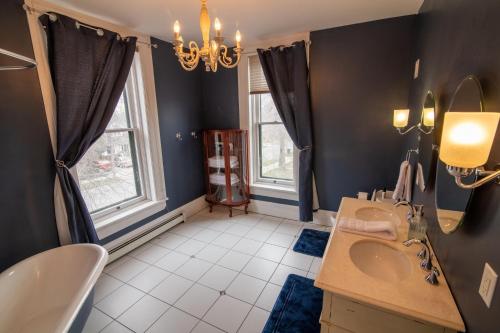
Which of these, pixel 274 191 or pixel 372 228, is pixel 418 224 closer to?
pixel 372 228

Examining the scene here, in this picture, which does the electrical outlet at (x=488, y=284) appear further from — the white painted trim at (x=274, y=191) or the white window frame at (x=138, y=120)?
the white window frame at (x=138, y=120)

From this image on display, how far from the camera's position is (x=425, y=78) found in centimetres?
185

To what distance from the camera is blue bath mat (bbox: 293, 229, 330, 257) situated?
104 inches

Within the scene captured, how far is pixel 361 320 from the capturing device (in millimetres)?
1031

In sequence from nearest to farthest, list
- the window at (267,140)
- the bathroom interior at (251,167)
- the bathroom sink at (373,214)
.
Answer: the bathroom interior at (251,167)
the bathroom sink at (373,214)
the window at (267,140)

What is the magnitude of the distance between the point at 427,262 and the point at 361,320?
0.46m

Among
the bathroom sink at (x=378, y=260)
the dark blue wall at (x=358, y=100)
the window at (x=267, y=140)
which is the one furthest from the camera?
the window at (x=267, y=140)

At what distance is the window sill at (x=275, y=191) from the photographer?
333 cm

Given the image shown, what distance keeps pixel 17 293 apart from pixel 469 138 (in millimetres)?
2629

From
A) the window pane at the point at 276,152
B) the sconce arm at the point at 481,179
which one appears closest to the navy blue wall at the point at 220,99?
the window pane at the point at 276,152

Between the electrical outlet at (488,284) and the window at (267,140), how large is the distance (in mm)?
2540

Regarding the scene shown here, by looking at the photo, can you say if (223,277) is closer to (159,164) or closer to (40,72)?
(159,164)

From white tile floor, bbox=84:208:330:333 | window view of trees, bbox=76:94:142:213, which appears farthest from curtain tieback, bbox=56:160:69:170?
white tile floor, bbox=84:208:330:333

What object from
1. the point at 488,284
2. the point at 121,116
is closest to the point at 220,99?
the point at 121,116
